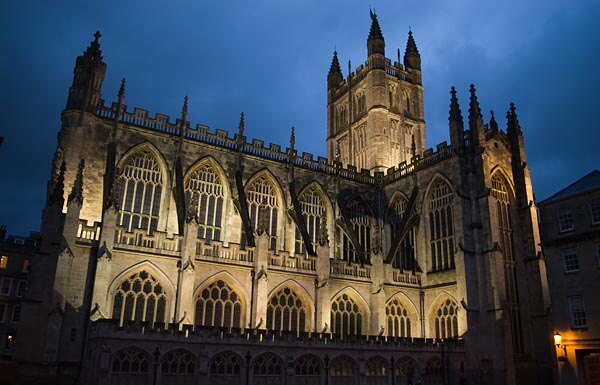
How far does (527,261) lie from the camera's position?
2983 cm

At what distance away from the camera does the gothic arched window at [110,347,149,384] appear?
1742 centimetres

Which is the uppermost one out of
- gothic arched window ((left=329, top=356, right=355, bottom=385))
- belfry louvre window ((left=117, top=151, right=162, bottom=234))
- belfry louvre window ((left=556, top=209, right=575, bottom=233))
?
belfry louvre window ((left=117, top=151, right=162, bottom=234))

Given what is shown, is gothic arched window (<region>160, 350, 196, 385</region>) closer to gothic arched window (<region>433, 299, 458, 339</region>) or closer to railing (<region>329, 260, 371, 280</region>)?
railing (<region>329, 260, 371, 280</region>)

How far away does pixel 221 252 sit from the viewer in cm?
2508

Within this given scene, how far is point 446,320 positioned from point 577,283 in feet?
27.7

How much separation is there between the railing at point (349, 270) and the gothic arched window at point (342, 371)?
6.74m

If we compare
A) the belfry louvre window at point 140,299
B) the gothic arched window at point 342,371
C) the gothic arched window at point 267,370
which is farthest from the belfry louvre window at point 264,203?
the gothic arched window at point 267,370

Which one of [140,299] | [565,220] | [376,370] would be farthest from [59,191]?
[565,220]

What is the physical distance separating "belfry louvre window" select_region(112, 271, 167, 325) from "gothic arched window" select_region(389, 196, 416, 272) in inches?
638

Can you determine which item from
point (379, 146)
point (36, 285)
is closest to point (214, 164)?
point (36, 285)

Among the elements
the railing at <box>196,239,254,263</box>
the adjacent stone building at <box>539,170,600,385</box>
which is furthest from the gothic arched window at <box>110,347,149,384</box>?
the adjacent stone building at <box>539,170,600,385</box>

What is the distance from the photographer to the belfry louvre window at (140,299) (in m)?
22.6

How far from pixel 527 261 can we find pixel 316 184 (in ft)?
47.8

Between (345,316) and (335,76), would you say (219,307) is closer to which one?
(345,316)
